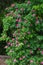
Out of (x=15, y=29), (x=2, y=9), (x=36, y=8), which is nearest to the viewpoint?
(x=36, y=8)

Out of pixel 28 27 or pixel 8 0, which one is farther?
pixel 8 0

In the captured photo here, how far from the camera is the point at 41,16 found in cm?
500

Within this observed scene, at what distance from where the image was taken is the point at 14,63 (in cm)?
502

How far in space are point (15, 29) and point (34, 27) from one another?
48 cm

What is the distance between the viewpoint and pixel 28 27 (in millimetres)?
4891

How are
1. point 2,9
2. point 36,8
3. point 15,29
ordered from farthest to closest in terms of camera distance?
point 2,9 < point 15,29 < point 36,8

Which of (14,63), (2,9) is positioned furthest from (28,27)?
(2,9)

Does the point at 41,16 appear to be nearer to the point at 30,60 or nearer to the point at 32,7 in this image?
the point at 32,7

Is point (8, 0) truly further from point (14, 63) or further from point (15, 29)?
point (14, 63)

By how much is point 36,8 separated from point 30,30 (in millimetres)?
474

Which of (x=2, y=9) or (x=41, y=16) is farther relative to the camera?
(x=2, y=9)

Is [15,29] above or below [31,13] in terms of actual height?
below

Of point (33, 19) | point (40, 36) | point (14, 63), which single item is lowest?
point (14, 63)

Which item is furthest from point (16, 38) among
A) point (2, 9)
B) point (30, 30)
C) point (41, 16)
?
point (2, 9)
